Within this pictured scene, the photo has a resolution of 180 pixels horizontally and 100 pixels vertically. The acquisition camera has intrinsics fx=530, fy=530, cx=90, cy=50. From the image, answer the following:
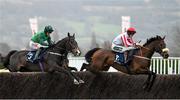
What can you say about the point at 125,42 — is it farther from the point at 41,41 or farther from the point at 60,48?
the point at 41,41

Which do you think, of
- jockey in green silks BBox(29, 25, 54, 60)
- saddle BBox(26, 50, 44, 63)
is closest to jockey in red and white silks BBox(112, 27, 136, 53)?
→ jockey in green silks BBox(29, 25, 54, 60)

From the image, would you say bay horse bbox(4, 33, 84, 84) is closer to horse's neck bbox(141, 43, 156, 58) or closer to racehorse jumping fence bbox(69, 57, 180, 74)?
horse's neck bbox(141, 43, 156, 58)

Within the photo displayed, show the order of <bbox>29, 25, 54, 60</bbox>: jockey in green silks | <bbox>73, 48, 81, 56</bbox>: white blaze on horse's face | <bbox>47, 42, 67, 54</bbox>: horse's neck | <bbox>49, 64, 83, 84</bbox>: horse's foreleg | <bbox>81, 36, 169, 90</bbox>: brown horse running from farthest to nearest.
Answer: <bbox>29, 25, 54, 60</bbox>: jockey in green silks, <bbox>47, 42, 67, 54</bbox>: horse's neck, <bbox>81, 36, 169, 90</bbox>: brown horse, <bbox>73, 48, 81, 56</bbox>: white blaze on horse's face, <bbox>49, 64, 83, 84</bbox>: horse's foreleg

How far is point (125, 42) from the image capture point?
12.8 meters

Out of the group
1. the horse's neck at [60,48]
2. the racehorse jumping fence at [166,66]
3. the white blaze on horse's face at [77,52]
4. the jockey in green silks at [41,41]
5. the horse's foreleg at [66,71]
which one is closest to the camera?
the horse's foreleg at [66,71]

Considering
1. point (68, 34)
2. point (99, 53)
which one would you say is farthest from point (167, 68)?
point (68, 34)

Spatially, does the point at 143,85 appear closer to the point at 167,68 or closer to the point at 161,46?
the point at 161,46

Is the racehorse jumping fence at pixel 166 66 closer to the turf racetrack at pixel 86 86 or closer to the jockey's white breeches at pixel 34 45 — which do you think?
the jockey's white breeches at pixel 34 45

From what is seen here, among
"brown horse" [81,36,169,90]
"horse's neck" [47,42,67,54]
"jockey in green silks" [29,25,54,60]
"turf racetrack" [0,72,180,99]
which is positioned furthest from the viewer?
"jockey in green silks" [29,25,54,60]

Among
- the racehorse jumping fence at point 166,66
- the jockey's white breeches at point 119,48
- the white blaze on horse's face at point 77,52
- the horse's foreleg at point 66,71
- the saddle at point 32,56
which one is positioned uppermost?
the white blaze on horse's face at point 77,52

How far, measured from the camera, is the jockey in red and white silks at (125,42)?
41.8ft

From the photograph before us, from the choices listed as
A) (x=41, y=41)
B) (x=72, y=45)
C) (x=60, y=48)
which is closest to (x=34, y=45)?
(x=41, y=41)

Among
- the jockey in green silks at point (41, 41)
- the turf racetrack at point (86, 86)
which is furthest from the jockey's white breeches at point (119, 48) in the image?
the jockey in green silks at point (41, 41)

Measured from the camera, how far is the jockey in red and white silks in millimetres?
12750
